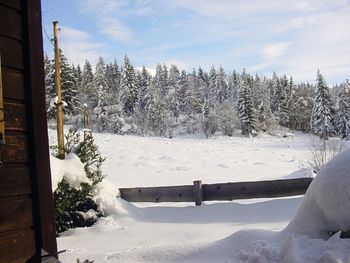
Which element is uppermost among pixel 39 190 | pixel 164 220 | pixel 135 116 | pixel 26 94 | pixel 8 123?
pixel 135 116

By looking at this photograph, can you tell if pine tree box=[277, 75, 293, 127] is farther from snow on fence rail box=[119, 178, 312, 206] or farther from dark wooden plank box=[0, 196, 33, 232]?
dark wooden plank box=[0, 196, 33, 232]

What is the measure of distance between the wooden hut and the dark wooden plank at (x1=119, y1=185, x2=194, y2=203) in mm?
6087

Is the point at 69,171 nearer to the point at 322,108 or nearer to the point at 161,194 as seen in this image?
the point at 161,194

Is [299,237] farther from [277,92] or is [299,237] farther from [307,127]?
[277,92]

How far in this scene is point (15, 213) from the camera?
2711 mm

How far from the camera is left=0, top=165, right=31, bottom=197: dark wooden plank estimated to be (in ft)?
8.61

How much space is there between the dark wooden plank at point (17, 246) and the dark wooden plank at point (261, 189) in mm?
6198

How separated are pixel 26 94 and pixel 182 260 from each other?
9.47ft

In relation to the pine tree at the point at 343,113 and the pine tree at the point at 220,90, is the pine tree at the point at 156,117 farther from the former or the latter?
the pine tree at the point at 343,113

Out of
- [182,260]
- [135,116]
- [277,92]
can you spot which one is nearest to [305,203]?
[182,260]

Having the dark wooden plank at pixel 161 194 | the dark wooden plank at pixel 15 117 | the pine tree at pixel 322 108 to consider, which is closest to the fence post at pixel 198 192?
the dark wooden plank at pixel 161 194

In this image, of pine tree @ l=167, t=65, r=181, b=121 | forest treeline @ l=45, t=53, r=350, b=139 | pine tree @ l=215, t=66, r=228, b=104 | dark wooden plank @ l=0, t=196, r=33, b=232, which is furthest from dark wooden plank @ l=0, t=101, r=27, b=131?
pine tree @ l=215, t=66, r=228, b=104

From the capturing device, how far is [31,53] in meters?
2.92

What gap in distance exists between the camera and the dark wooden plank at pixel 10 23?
271 cm
